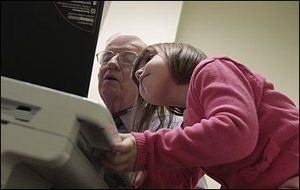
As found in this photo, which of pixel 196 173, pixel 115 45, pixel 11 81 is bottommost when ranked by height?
pixel 196 173

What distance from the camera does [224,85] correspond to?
0.61 m

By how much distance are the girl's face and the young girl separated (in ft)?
0.50

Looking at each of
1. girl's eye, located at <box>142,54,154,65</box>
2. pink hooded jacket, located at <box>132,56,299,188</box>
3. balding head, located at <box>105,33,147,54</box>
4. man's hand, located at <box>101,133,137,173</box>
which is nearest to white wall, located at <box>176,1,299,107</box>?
balding head, located at <box>105,33,147,54</box>

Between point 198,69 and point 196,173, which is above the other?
point 198,69

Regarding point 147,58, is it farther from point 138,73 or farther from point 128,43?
point 128,43

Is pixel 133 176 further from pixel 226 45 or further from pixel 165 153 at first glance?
pixel 226 45

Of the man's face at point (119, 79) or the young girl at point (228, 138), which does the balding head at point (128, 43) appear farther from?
the young girl at point (228, 138)

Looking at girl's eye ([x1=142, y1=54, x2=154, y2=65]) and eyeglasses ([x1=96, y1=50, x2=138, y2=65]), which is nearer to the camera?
girl's eye ([x1=142, y1=54, x2=154, y2=65])

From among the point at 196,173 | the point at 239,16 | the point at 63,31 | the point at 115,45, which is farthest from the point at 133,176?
the point at 239,16

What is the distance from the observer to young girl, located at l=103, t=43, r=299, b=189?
548 mm

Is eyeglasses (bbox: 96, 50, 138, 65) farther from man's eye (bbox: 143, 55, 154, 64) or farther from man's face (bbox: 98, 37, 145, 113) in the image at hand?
man's eye (bbox: 143, 55, 154, 64)

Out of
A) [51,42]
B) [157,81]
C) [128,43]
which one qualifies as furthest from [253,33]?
[51,42]

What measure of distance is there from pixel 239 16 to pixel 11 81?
2.14 meters

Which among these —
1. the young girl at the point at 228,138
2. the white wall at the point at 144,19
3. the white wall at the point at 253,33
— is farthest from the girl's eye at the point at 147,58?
the white wall at the point at 253,33
